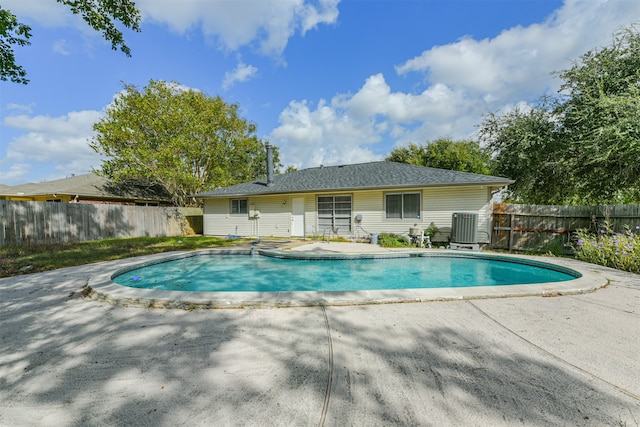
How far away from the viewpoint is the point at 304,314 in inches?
133

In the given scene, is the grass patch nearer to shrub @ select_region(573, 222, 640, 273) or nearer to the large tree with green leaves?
shrub @ select_region(573, 222, 640, 273)

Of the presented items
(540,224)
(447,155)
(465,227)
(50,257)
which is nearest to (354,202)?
(465,227)

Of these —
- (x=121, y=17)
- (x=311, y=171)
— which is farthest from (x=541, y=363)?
(x=311, y=171)

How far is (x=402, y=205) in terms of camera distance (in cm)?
1148

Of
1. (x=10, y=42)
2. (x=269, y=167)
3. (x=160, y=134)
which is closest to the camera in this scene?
(x=10, y=42)

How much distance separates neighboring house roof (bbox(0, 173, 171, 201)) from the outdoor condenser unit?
2081cm

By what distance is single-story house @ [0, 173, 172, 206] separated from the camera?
17.1 m

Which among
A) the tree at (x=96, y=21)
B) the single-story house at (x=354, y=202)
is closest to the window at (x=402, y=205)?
the single-story house at (x=354, y=202)

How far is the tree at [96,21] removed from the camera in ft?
21.6

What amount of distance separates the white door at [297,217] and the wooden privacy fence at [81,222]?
7806mm

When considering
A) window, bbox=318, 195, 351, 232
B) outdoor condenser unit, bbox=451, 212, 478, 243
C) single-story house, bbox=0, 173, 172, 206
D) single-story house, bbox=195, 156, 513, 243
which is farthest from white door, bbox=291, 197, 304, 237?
single-story house, bbox=0, 173, 172, 206

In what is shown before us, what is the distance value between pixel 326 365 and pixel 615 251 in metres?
8.22

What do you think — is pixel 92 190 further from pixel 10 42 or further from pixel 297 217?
pixel 297 217

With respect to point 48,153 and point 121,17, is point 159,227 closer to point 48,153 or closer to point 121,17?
point 121,17
